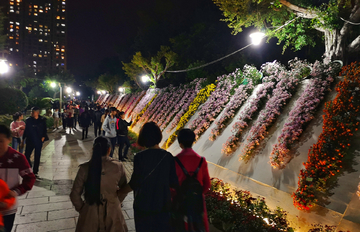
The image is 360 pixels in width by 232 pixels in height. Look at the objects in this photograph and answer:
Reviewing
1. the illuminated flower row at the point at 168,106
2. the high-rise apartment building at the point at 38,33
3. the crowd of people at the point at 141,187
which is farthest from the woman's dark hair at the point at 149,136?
the high-rise apartment building at the point at 38,33

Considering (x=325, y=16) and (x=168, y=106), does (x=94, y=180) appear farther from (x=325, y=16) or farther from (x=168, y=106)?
(x=168, y=106)

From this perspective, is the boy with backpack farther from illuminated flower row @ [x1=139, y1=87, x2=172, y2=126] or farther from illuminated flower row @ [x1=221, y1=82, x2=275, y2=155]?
illuminated flower row @ [x1=139, y1=87, x2=172, y2=126]

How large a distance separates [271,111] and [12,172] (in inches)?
250

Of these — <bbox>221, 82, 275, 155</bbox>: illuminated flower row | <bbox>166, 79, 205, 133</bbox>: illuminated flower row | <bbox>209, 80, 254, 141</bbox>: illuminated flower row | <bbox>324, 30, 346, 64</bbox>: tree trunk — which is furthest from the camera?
<bbox>166, 79, 205, 133</bbox>: illuminated flower row

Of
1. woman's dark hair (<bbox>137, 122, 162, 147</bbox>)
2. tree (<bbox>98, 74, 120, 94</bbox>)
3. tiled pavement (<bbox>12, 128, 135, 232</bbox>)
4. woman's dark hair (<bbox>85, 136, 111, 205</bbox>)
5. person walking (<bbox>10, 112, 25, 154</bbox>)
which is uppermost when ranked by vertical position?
tree (<bbox>98, 74, 120, 94</bbox>)

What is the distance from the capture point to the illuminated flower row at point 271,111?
6180 mm

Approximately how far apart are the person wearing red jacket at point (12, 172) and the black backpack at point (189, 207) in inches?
67.1

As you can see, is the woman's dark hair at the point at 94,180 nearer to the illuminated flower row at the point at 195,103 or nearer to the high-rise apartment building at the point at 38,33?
the illuminated flower row at the point at 195,103

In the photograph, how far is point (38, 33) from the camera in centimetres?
10688

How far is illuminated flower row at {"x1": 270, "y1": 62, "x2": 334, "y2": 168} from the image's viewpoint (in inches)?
206

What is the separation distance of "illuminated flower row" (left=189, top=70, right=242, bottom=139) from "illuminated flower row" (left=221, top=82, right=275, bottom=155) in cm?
161

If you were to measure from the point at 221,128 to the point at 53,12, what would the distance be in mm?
133482

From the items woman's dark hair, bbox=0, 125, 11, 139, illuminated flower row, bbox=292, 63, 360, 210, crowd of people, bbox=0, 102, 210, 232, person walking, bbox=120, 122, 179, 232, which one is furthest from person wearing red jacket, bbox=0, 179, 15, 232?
illuminated flower row, bbox=292, 63, 360, 210

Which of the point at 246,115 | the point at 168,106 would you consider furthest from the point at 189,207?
the point at 168,106
